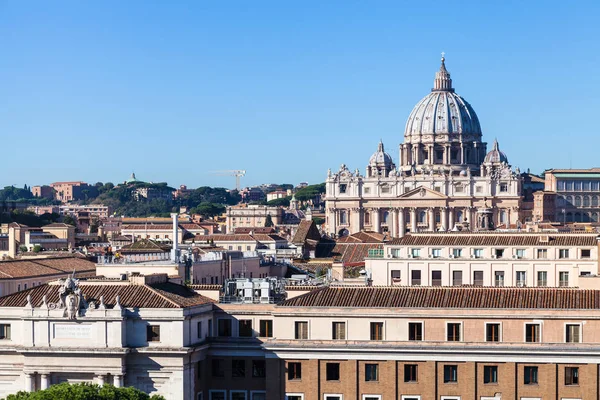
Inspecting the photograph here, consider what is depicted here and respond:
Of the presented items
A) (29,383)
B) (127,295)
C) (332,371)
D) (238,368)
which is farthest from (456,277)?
(29,383)

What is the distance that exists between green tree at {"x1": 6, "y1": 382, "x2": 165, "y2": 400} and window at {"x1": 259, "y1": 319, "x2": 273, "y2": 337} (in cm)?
454

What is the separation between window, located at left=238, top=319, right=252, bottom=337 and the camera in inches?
1662

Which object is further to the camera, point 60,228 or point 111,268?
point 60,228

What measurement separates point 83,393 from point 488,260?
76.5 ft

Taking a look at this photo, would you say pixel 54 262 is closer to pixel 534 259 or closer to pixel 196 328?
pixel 534 259

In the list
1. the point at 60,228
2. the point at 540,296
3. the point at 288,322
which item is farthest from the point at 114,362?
the point at 60,228

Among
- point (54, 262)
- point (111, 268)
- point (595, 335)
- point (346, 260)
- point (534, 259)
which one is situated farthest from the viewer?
point (346, 260)

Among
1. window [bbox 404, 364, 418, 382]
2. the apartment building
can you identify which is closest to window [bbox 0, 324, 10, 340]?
window [bbox 404, 364, 418, 382]

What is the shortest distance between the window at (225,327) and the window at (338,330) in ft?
9.39

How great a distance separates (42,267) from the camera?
201 ft

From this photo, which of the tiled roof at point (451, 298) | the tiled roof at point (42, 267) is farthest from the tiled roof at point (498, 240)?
the tiled roof at point (451, 298)

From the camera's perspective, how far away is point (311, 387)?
41156 millimetres

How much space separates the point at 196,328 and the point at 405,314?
529 cm

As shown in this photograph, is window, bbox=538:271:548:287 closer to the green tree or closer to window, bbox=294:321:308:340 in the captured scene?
window, bbox=294:321:308:340
